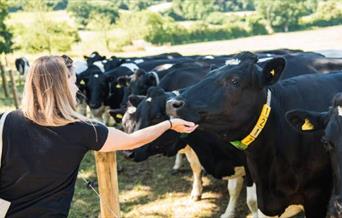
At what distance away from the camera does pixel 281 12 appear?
74.4m

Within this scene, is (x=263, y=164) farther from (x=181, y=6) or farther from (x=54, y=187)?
(x=181, y=6)

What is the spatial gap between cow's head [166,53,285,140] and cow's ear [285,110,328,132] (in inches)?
12.6

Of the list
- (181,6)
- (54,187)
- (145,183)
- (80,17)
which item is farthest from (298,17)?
(54,187)

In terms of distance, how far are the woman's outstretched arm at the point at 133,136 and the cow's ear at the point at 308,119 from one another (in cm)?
87

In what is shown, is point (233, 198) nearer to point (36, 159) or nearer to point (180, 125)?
point (180, 125)

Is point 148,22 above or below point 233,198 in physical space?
below

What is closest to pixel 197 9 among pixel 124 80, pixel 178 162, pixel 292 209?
pixel 124 80

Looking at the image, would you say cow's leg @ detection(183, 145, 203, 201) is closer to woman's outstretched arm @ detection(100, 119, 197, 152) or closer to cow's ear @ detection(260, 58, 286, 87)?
cow's ear @ detection(260, 58, 286, 87)

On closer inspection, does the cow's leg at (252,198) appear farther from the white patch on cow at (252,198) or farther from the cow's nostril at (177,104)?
the cow's nostril at (177,104)

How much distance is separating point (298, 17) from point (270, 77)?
77.7 meters

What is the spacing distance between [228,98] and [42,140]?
5.71 feet

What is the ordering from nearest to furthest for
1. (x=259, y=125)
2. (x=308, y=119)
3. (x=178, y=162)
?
(x=308, y=119) → (x=259, y=125) → (x=178, y=162)

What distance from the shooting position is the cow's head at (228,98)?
3.79m

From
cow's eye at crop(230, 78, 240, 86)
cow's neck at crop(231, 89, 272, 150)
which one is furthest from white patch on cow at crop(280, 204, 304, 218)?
cow's eye at crop(230, 78, 240, 86)
